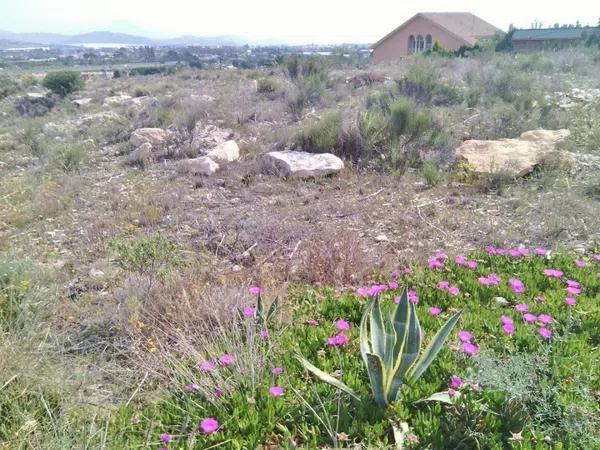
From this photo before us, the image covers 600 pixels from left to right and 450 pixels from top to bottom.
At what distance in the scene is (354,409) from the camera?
242 cm

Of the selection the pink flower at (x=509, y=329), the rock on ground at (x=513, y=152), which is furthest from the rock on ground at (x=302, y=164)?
the pink flower at (x=509, y=329)

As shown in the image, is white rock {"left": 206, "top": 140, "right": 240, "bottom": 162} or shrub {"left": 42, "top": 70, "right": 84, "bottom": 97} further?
shrub {"left": 42, "top": 70, "right": 84, "bottom": 97}

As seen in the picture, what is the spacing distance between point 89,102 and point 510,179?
1794 cm

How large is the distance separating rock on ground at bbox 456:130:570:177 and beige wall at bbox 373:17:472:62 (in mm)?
32140

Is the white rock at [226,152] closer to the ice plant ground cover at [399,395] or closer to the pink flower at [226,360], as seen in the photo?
the ice plant ground cover at [399,395]

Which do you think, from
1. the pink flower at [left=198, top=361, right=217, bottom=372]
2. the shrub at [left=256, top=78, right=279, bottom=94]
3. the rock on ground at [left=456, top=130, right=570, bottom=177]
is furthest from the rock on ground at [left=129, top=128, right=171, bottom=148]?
the pink flower at [left=198, top=361, right=217, bottom=372]

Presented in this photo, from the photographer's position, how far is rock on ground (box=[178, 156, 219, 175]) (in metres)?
7.68

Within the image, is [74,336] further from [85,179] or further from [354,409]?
[85,179]

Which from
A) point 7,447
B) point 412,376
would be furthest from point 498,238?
point 7,447

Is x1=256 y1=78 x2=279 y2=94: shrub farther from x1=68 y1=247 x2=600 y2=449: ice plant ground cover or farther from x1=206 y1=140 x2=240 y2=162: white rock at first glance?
x1=68 y1=247 x2=600 y2=449: ice plant ground cover

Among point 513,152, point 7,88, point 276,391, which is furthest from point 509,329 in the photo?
point 7,88

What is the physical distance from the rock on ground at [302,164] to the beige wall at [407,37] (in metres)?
32.8

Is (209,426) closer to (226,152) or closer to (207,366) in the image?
(207,366)

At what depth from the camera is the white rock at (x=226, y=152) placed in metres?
8.24
